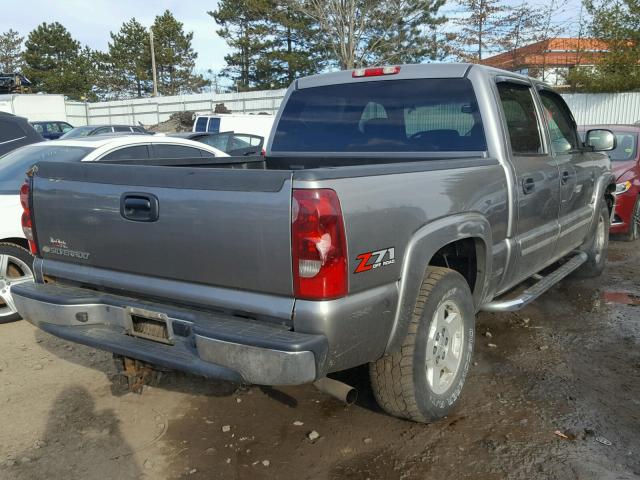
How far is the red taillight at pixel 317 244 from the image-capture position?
2.29 m

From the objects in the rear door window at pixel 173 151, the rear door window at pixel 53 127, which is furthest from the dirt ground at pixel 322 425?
the rear door window at pixel 53 127

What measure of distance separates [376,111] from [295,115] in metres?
0.74

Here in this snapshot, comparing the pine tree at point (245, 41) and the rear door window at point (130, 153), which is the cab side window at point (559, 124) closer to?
the rear door window at point (130, 153)

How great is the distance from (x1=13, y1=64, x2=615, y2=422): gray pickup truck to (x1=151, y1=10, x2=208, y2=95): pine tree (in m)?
50.4

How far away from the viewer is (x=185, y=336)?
2635 mm

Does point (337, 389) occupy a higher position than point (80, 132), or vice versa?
point (80, 132)

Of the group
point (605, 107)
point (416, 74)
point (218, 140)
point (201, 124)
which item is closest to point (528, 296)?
point (416, 74)

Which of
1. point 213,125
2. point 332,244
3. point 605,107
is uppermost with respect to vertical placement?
point 605,107

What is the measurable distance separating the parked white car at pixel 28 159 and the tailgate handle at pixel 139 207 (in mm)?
1558

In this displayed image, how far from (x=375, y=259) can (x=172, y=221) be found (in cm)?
96

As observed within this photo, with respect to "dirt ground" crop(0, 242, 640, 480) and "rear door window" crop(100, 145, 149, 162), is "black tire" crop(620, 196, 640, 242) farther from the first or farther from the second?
"rear door window" crop(100, 145, 149, 162)

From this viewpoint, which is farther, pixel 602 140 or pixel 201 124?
pixel 201 124

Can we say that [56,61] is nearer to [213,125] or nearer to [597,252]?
[213,125]

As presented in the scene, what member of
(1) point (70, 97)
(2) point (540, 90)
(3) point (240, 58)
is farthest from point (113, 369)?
(1) point (70, 97)
